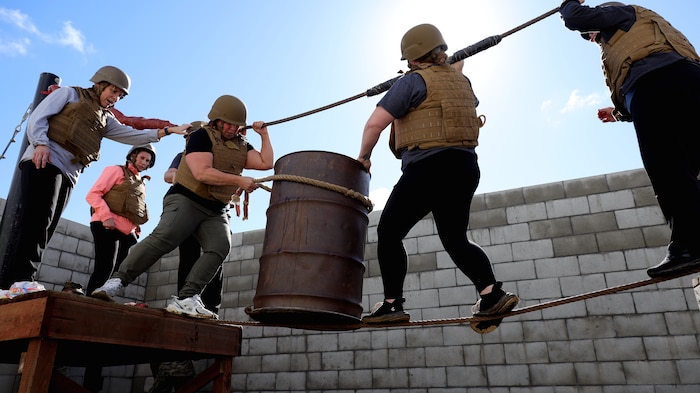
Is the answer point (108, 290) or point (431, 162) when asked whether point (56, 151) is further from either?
point (431, 162)

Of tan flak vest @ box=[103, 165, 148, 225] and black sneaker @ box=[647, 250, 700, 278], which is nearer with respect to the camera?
black sneaker @ box=[647, 250, 700, 278]

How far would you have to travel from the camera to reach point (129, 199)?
14.1ft

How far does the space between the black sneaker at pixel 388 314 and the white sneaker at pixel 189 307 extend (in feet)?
3.29

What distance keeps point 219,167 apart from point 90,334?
1.22 metres

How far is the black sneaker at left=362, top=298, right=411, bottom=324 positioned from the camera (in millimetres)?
2512

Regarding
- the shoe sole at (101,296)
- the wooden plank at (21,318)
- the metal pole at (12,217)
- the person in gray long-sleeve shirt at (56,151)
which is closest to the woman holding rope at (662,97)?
the shoe sole at (101,296)

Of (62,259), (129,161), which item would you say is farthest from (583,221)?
(62,259)

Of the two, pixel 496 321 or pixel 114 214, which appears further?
pixel 114 214

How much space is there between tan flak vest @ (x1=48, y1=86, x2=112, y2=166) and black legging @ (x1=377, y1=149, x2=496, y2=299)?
200 centimetres

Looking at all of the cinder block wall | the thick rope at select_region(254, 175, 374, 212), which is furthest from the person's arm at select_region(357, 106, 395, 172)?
the cinder block wall

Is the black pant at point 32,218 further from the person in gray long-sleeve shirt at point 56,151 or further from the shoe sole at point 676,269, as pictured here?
the shoe sole at point 676,269

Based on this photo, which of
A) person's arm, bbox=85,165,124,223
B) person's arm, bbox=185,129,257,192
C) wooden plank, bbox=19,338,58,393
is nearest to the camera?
wooden plank, bbox=19,338,58,393

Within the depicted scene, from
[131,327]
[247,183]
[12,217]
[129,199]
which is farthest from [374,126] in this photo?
[129,199]

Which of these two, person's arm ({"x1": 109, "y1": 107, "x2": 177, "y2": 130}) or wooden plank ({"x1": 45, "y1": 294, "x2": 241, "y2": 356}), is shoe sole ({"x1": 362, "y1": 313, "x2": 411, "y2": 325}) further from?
person's arm ({"x1": 109, "y1": 107, "x2": 177, "y2": 130})
